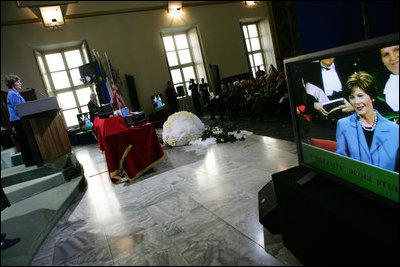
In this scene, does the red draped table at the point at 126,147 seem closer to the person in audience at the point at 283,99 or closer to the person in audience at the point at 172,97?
the person in audience at the point at 283,99

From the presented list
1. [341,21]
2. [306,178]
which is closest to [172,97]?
[306,178]

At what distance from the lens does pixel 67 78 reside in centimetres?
923

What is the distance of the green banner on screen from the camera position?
1.02m

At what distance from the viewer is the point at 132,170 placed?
138 inches

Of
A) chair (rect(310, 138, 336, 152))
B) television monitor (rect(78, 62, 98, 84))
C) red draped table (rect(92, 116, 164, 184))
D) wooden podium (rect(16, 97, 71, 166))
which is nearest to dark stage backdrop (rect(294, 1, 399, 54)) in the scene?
chair (rect(310, 138, 336, 152))

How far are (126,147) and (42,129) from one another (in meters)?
1.19

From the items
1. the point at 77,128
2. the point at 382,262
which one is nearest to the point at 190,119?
the point at 382,262

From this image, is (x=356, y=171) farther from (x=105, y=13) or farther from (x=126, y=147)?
(x=105, y=13)

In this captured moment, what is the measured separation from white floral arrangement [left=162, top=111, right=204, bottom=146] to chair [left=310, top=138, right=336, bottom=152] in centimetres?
378

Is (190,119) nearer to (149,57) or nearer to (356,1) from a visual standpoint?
(356,1)

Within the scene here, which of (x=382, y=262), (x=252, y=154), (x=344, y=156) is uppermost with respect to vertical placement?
(x=344, y=156)

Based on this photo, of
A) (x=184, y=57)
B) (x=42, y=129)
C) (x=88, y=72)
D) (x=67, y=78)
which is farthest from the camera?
(x=184, y=57)

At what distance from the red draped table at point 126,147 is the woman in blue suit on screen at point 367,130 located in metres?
2.76

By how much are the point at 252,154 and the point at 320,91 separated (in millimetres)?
2477
